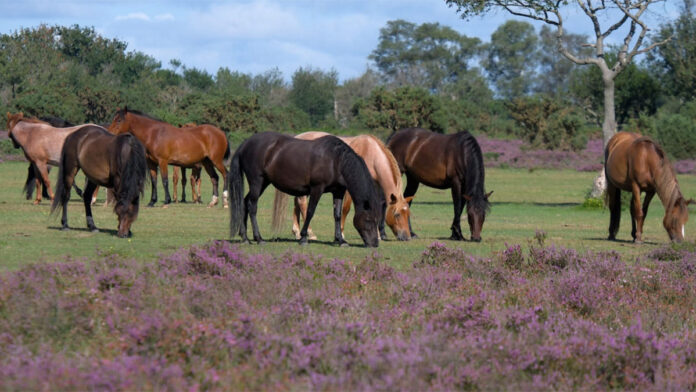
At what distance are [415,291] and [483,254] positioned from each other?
432cm

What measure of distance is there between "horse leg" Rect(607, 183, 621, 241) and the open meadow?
350 cm

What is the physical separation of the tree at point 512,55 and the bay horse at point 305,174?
13945cm

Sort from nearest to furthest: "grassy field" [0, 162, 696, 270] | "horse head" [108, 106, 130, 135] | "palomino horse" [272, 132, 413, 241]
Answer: "grassy field" [0, 162, 696, 270] → "palomino horse" [272, 132, 413, 241] → "horse head" [108, 106, 130, 135]

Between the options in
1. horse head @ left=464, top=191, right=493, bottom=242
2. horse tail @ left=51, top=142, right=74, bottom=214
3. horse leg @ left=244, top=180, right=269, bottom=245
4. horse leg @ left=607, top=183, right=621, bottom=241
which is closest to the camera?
horse leg @ left=244, top=180, right=269, bottom=245

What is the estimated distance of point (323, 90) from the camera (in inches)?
3996

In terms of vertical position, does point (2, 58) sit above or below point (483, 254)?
above

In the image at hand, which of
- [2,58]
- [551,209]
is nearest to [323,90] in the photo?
[2,58]

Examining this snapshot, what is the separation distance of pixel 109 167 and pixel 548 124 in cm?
4937

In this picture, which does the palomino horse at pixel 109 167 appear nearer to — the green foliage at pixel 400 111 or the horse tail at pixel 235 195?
the horse tail at pixel 235 195

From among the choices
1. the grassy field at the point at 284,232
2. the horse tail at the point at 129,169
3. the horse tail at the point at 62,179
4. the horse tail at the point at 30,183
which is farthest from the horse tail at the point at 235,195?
the horse tail at the point at 30,183

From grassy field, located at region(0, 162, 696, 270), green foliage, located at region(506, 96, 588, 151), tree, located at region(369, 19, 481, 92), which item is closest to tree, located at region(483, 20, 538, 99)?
tree, located at region(369, 19, 481, 92)

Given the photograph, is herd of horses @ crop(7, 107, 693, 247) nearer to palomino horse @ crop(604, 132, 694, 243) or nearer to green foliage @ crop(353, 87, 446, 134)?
palomino horse @ crop(604, 132, 694, 243)

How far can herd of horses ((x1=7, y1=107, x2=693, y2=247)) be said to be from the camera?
13758 mm

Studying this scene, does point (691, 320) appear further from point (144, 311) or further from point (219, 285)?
point (144, 311)
